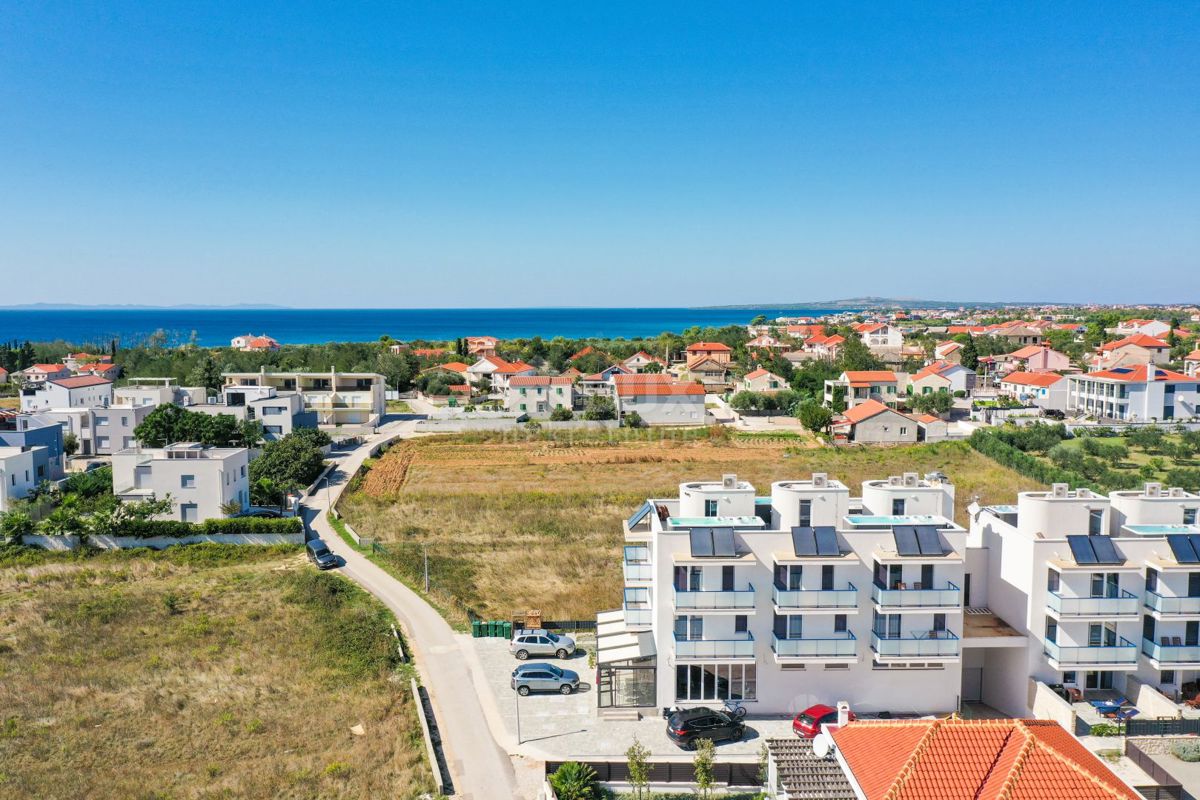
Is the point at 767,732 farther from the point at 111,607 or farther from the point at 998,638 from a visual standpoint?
the point at 111,607

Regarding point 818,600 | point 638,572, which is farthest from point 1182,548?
point 638,572

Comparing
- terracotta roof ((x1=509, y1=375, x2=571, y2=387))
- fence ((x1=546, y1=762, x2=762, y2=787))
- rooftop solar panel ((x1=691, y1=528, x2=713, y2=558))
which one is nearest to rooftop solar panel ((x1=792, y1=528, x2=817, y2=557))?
rooftop solar panel ((x1=691, y1=528, x2=713, y2=558))

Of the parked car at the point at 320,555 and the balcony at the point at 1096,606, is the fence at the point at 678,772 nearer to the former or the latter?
the balcony at the point at 1096,606

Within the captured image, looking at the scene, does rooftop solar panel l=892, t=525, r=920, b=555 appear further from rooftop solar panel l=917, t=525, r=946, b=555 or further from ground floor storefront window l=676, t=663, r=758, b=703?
ground floor storefront window l=676, t=663, r=758, b=703

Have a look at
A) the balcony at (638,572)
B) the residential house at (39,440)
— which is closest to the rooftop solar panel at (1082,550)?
the balcony at (638,572)

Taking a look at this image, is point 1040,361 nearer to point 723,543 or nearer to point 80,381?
point 723,543

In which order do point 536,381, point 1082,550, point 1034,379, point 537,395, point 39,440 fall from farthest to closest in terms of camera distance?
point 1034,379, point 537,395, point 536,381, point 39,440, point 1082,550

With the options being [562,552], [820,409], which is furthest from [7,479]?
[820,409]
